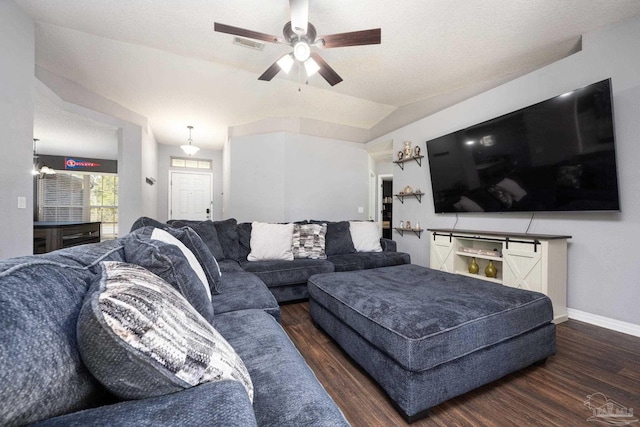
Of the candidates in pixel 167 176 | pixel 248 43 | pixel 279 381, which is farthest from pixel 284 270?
pixel 167 176

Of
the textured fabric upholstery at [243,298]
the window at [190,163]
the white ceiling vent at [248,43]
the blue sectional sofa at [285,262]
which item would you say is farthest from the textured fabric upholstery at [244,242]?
the window at [190,163]

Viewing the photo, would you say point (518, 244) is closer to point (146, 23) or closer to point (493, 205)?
point (493, 205)

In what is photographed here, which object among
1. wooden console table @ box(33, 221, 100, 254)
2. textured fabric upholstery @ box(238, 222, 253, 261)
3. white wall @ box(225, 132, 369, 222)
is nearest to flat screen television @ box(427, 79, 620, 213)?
white wall @ box(225, 132, 369, 222)

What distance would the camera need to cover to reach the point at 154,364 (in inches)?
19.2

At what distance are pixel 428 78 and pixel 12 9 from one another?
14.4 ft

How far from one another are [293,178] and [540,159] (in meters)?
3.56

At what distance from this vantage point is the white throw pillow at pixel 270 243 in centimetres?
300

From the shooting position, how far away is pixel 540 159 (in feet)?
8.43

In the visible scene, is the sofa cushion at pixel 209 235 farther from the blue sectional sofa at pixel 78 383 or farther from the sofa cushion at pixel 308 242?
the blue sectional sofa at pixel 78 383

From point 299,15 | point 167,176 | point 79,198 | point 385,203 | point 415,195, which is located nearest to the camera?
point 299,15

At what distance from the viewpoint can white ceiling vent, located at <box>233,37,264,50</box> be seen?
2.77 metres

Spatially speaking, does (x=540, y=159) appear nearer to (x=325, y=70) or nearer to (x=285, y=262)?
(x=325, y=70)

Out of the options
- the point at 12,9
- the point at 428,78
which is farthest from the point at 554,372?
the point at 12,9

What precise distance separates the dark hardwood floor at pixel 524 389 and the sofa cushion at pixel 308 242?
4.05ft
